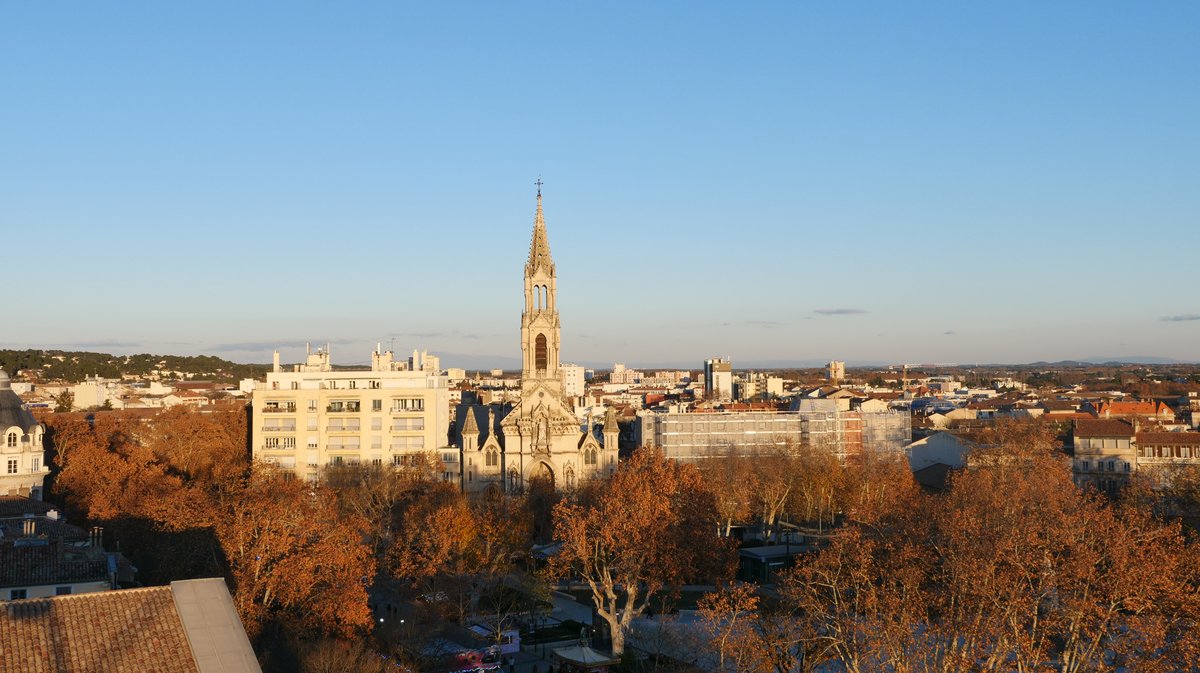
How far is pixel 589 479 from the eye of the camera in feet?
273

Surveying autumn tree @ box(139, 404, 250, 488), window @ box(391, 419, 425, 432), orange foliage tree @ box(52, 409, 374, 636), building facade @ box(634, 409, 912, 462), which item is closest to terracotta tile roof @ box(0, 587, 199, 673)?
orange foliage tree @ box(52, 409, 374, 636)

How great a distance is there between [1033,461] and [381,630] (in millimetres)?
51459

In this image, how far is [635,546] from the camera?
48.8 m

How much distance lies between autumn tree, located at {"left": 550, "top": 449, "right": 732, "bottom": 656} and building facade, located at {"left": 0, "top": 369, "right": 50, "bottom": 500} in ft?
121

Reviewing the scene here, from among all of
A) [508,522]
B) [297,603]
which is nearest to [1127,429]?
[508,522]

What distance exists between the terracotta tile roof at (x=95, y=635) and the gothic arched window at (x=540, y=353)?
6542 cm

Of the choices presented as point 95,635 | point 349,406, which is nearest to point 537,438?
point 349,406

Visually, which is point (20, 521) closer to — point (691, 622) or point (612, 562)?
point (612, 562)

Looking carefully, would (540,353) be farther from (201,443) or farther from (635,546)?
(635,546)

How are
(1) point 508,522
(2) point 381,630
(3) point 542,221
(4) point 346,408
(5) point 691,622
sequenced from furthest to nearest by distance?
(3) point 542,221, (4) point 346,408, (1) point 508,522, (5) point 691,622, (2) point 381,630

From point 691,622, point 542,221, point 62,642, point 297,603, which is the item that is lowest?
point 691,622

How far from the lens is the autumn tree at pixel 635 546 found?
48.2 meters

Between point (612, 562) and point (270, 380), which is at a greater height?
point (270, 380)

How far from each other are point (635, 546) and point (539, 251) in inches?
1790
